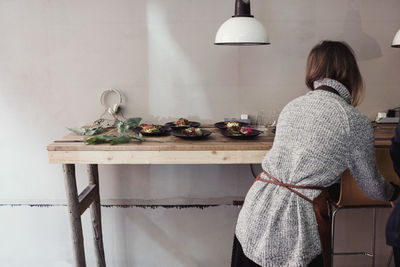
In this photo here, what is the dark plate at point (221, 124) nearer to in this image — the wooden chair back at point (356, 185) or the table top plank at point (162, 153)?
the table top plank at point (162, 153)

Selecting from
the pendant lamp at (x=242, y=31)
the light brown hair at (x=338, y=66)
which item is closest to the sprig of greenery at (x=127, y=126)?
the pendant lamp at (x=242, y=31)

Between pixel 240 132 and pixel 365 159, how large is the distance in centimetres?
88

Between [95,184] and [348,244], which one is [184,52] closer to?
[95,184]

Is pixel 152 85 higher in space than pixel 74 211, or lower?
higher

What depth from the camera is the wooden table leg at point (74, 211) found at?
7.27 feet

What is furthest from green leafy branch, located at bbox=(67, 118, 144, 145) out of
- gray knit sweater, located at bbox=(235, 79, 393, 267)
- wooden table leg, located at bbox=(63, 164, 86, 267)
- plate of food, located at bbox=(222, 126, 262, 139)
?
gray knit sweater, located at bbox=(235, 79, 393, 267)

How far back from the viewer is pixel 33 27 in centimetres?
275

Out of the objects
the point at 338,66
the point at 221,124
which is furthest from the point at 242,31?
the point at 221,124

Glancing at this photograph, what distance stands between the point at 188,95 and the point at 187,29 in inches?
18.4

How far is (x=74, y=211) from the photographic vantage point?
2279 mm

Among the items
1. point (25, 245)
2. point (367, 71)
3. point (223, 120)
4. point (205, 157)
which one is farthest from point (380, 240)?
point (25, 245)

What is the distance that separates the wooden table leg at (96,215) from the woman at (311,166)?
1.29m

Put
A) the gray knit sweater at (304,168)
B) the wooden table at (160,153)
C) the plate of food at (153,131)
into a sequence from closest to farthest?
the gray knit sweater at (304,168) → the wooden table at (160,153) → the plate of food at (153,131)

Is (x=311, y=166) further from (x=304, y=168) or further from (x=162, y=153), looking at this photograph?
(x=162, y=153)
